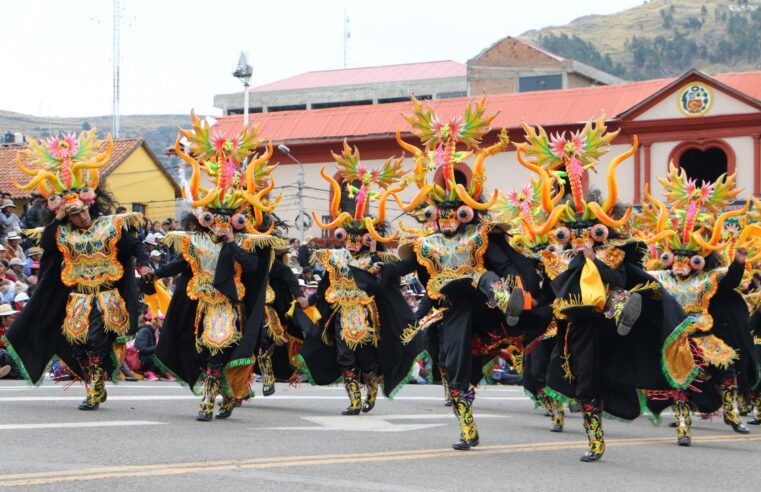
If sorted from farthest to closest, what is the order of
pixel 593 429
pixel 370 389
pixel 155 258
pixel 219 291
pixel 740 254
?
1. pixel 155 258
2. pixel 370 389
3. pixel 740 254
4. pixel 219 291
5. pixel 593 429

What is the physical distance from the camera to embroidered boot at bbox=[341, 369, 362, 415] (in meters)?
13.0

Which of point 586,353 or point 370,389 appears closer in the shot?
point 586,353

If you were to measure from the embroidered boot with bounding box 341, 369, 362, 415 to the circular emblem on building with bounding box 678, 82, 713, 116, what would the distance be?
2910cm

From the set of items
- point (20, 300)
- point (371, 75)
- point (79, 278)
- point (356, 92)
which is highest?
point (371, 75)

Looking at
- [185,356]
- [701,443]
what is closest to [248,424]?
[185,356]

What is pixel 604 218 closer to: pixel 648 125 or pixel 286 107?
pixel 648 125

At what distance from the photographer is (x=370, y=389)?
1328 cm

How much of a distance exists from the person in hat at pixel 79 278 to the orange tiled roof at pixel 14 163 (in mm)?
18971

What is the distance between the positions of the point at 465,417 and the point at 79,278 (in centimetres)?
425

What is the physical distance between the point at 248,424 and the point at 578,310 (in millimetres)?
3247

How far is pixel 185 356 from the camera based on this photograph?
1220cm

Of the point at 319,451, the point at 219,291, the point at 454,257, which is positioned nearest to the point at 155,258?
the point at 219,291

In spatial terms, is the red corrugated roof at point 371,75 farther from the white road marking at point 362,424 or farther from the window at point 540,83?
the white road marking at point 362,424

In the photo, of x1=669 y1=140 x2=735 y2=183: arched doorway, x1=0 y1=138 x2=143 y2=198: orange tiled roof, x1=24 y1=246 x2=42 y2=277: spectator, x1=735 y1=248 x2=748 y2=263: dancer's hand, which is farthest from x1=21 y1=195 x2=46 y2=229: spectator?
x1=669 y1=140 x2=735 y2=183: arched doorway
